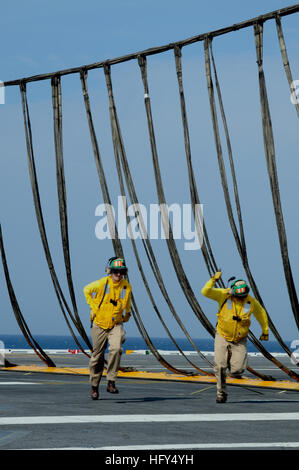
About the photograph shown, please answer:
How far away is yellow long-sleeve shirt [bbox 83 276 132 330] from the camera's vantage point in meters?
10.5

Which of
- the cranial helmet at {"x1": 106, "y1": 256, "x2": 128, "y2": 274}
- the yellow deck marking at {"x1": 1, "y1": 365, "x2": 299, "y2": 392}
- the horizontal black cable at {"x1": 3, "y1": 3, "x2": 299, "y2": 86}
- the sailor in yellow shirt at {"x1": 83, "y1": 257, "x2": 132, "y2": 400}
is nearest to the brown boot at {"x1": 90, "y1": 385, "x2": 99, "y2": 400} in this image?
the sailor in yellow shirt at {"x1": 83, "y1": 257, "x2": 132, "y2": 400}

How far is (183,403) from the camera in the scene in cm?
1025

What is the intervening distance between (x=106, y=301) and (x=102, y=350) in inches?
28.2

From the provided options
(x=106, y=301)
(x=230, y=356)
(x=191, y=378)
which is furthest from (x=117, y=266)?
(x=191, y=378)

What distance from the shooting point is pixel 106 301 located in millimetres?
10531

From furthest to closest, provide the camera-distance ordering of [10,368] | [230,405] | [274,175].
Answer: [10,368] < [274,175] < [230,405]

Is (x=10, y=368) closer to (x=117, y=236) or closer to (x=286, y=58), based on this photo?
(x=117, y=236)

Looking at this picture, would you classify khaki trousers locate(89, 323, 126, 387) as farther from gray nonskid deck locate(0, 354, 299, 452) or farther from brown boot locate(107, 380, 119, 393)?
gray nonskid deck locate(0, 354, 299, 452)

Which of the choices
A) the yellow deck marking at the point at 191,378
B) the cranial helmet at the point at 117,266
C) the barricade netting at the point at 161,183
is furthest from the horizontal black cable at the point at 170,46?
the yellow deck marking at the point at 191,378

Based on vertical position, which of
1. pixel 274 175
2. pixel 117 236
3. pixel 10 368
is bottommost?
pixel 10 368

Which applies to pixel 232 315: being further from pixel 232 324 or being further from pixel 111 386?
pixel 111 386

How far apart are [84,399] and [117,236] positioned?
16.0ft

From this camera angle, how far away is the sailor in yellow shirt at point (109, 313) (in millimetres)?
10445

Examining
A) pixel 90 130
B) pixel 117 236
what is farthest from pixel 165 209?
pixel 90 130
